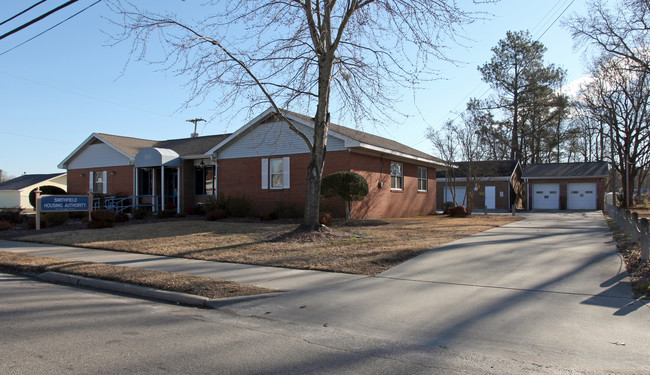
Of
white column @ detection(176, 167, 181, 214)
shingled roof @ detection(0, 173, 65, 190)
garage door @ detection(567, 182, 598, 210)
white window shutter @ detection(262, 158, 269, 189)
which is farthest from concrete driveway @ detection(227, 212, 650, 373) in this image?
shingled roof @ detection(0, 173, 65, 190)

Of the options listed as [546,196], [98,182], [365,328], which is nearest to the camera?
[365,328]

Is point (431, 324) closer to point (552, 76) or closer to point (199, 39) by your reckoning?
point (199, 39)

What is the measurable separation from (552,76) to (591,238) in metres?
35.0

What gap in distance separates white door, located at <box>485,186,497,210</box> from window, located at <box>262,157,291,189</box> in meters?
23.9

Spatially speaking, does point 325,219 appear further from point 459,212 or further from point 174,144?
point 174,144

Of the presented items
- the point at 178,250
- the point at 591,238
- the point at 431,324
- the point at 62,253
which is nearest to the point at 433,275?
the point at 431,324

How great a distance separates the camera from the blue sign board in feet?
56.4

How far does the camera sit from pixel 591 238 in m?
13.4

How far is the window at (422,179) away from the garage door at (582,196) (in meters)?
17.2

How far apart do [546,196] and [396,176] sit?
69.9 feet

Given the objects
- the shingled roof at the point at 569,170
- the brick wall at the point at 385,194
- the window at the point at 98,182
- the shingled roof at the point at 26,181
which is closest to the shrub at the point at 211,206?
the brick wall at the point at 385,194

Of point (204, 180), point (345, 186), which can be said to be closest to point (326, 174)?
point (345, 186)

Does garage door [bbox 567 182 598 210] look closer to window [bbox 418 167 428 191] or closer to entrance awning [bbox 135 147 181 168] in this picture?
window [bbox 418 167 428 191]

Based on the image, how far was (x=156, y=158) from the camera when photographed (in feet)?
78.2
